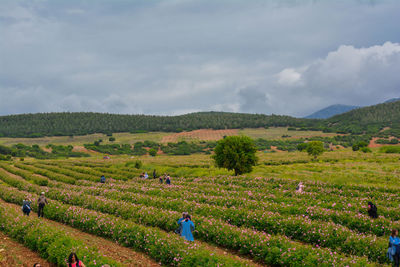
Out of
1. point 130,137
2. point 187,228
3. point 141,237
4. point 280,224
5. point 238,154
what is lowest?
point 141,237

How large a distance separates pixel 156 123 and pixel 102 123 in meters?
31.7

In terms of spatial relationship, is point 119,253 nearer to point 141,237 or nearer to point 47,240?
point 141,237

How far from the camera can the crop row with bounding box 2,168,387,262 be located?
13.0 metres

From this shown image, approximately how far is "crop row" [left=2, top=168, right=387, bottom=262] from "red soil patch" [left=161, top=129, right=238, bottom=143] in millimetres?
116540

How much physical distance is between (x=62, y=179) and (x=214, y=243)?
3209 centimetres

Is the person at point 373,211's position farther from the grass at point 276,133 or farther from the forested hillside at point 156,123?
the forested hillside at point 156,123

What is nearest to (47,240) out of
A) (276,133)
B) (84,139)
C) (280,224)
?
(280,224)

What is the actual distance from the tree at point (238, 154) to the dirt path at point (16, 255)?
27.4 metres

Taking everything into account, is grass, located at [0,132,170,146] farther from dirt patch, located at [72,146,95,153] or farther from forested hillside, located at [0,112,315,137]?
dirt patch, located at [72,146,95,153]

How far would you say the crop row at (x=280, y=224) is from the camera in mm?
13012

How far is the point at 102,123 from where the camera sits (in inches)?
7013

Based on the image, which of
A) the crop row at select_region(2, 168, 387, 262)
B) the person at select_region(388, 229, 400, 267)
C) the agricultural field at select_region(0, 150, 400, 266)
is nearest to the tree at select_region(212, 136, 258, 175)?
the agricultural field at select_region(0, 150, 400, 266)

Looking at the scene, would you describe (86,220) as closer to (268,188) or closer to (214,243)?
(214,243)

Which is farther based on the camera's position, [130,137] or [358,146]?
[130,137]
